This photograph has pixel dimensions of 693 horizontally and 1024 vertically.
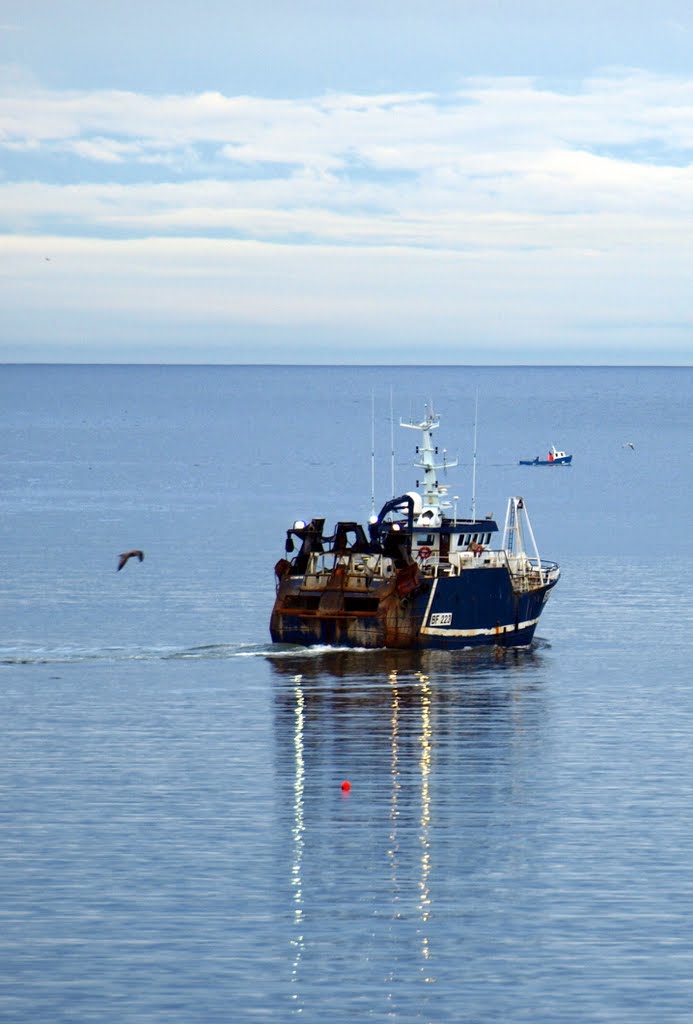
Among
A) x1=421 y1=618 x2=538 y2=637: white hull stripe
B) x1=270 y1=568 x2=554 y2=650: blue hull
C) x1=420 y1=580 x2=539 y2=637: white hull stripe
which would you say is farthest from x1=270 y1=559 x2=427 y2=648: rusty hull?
x1=421 y1=618 x2=538 y2=637: white hull stripe

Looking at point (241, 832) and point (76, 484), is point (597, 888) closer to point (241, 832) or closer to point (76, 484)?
point (241, 832)

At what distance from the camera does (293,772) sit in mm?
58438

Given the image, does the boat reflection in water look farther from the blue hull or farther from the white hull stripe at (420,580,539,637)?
the white hull stripe at (420,580,539,637)

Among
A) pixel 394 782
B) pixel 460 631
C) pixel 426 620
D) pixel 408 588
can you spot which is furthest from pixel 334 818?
pixel 460 631

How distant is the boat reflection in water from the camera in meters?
44.0

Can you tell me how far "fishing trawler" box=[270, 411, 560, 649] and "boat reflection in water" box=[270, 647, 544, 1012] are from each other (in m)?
0.96

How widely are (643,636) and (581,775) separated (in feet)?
92.1

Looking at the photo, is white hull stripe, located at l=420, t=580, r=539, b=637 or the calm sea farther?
white hull stripe, located at l=420, t=580, r=539, b=637

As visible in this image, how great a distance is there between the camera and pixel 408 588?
77312 mm

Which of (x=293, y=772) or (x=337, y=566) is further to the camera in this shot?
(x=337, y=566)

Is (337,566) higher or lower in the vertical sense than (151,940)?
higher

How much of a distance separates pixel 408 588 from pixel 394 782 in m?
20.5

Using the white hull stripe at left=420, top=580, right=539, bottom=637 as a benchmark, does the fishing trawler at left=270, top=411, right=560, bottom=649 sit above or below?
above

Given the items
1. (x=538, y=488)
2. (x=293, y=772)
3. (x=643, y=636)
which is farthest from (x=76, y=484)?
(x=293, y=772)
